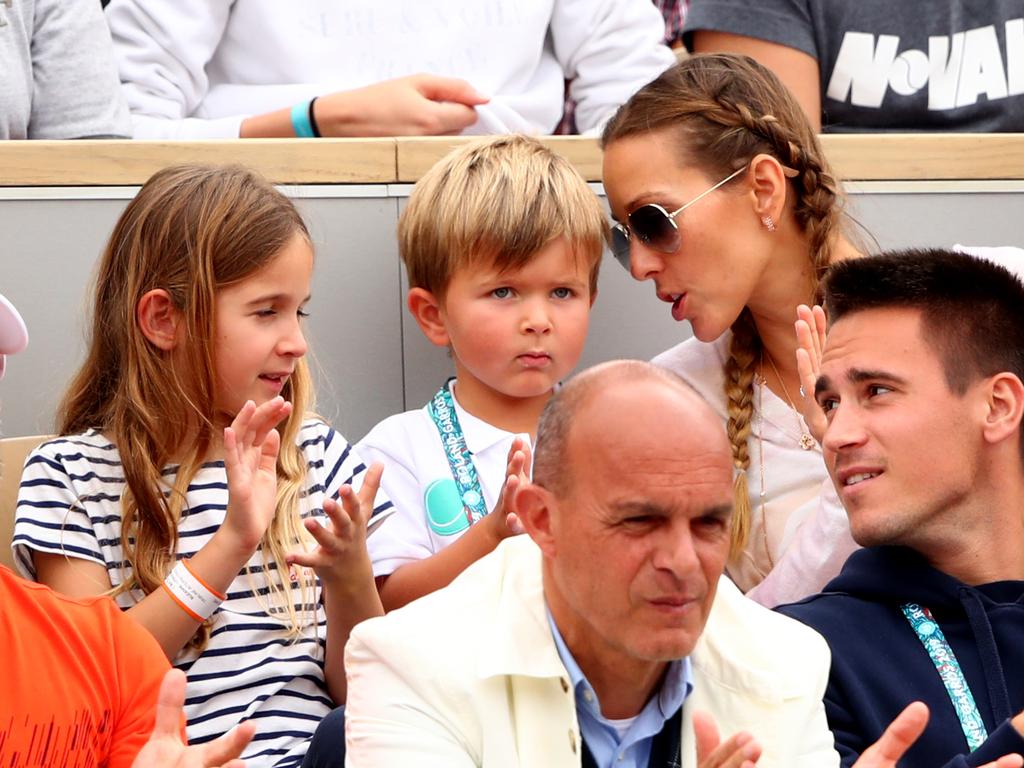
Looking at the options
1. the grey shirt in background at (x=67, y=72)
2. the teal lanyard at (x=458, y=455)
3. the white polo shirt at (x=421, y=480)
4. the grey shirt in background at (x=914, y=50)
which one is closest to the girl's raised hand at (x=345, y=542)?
the white polo shirt at (x=421, y=480)

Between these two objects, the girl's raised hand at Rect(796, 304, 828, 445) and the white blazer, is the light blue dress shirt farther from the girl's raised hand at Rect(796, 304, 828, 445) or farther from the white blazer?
the girl's raised hand at Rect(796, 304, 828, 445)

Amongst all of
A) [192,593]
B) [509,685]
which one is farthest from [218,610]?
[509,685]

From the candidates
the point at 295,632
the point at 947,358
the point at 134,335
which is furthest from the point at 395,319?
the point at 947,358

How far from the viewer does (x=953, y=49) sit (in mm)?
3924

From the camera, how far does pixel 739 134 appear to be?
3.18 metres

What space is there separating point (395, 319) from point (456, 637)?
1.43m

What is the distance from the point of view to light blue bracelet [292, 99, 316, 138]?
11.5 ft

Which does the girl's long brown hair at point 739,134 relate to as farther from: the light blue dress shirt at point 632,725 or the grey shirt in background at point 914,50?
the light blue dress shirt at point 632,725

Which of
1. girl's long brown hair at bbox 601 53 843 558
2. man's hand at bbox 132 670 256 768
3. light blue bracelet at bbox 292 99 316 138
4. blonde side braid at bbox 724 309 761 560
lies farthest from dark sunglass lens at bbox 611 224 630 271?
man's hand at bbox 132 670 256 768

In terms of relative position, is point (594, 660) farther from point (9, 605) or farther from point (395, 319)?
point (395, 319)

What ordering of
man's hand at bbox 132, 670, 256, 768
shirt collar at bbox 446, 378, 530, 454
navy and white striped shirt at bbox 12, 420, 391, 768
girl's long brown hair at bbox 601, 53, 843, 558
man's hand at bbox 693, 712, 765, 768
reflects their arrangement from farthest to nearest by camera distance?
girl's long brown hair at bbox 601, 53, 843, 558 < shirt collar at bbox 446, 378, 530, 454 < navy and white striped shirt at bbox 12, 420, 391, 768 < man's hand at bbox 132, 670, 256, 768 < man's hand at bbox 693, 712, 765, 768

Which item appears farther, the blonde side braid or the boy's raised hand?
the blonde side braid

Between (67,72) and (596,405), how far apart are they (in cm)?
197

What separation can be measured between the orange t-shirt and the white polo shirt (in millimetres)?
770
